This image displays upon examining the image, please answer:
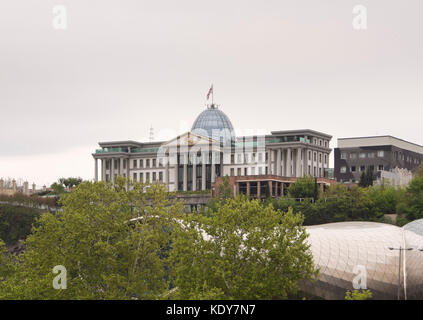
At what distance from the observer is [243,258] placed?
6034 centimetres

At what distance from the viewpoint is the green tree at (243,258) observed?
191 ft

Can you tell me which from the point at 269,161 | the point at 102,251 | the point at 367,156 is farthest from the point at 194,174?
the point at 102,251

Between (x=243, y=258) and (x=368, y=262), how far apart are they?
58.1 ft

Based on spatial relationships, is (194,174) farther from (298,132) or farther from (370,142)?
(370,142)

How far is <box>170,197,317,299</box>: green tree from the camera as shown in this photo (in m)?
58.2

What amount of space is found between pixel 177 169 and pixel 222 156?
46.3 ft

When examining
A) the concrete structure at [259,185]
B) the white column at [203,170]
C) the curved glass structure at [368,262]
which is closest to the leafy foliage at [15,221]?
the concrete structure at [259,185]

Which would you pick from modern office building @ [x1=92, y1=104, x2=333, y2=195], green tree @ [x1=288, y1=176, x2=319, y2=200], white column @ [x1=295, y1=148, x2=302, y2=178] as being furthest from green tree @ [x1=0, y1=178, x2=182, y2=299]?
modern office building @ [x1=92, y1=104, x2=333, y2=195]

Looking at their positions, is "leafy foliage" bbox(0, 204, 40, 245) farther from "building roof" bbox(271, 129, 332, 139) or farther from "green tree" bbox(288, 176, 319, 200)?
"building roof" bbox(271, 129, 332, 139)

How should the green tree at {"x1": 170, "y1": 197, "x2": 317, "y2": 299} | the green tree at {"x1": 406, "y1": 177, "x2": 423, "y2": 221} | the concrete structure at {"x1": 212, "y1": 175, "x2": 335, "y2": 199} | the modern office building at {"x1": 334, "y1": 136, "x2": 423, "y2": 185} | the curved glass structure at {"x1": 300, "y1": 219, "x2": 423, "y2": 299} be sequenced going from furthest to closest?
the modern office building at {"x1": 334, "y1": 136, "x2": 423, "y2": 185} < the concrete structure at {"x1": 212, "y1": 175, "x2": 335, "y2": 199} < the green tree at {"x1": 406, "y1": 177, "x2": 423, "y2": 221} < the curved glass structure at {"x1": 300, "y1": 219, "x2": 423, "y2": 299} < the green tree at {"x1": 170, "y1": 197, "x2": 317, "y2": 299}

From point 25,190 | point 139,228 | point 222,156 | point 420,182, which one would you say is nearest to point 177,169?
point 222,156

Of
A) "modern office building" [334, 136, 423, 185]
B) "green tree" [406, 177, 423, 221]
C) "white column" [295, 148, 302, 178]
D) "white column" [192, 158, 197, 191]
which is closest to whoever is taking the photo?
"green tree" [406, 177, 423, 221]

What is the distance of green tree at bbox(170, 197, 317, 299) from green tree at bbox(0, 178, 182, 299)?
487 centimetres

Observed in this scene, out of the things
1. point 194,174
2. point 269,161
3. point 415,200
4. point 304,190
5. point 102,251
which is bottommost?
point 102,251
